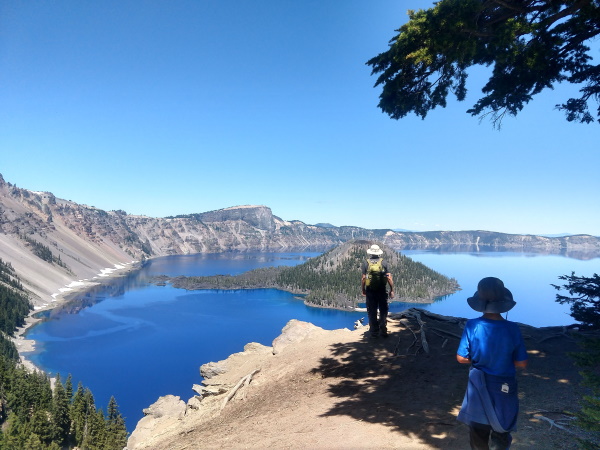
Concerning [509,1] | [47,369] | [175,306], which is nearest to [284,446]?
[509,1]

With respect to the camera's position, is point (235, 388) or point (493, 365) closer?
point (493, 365)

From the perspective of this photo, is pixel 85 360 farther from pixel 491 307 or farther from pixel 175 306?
pixel 491 307

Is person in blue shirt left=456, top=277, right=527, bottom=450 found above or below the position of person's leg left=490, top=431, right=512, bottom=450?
above

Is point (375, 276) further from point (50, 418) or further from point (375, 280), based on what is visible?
point (50, 418)

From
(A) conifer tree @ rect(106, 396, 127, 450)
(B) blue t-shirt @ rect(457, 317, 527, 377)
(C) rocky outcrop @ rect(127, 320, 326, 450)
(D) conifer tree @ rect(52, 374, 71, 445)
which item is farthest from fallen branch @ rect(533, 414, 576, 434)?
(D) conifer tree @ rect(52, 374, 71, 445)

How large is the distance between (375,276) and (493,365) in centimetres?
724

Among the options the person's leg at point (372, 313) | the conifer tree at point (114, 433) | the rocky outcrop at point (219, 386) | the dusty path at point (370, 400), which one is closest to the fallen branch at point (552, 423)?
the dusty path at point (370, 400)

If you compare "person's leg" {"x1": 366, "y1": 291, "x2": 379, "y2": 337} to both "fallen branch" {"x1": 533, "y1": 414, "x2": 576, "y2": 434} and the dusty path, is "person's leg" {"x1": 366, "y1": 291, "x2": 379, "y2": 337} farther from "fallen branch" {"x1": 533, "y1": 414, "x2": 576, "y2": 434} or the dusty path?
"fallen branch" {"x1": 533, "y1": 414, "x2": 576, "y2": 434}

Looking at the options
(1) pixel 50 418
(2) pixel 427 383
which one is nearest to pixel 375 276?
(2) pixel 427 383

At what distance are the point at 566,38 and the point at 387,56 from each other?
5.11m

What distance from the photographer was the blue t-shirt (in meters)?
4.25

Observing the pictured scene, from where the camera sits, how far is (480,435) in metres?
4.53

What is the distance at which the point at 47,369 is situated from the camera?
311ft

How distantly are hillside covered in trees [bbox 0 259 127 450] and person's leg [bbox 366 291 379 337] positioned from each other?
5450 centimetres
